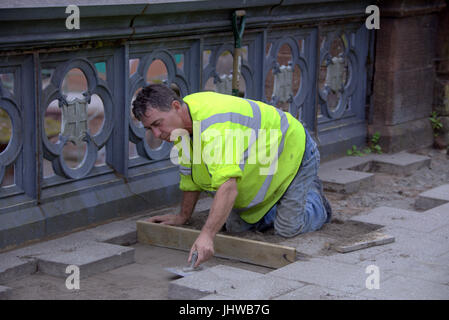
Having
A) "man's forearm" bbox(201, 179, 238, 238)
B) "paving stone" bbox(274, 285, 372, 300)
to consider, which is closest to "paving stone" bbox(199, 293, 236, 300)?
"paving stone" bbox(274, 285, 372, 300)

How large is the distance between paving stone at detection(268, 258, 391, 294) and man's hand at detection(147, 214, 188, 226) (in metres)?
1.17

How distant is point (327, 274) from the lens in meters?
5.07

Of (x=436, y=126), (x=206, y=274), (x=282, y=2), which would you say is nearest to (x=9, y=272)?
(x=206, y=274)

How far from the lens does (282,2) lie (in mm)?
7695

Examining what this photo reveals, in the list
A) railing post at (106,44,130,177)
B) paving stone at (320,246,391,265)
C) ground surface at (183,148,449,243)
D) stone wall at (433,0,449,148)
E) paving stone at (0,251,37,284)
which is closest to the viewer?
paving stone at (0,251,37,284)

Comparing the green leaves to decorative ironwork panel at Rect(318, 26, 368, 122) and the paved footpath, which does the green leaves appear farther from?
the paved footpath

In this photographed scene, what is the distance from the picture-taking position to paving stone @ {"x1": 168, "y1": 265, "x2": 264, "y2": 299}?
15.4ft

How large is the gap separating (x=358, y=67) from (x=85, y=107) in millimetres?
4124

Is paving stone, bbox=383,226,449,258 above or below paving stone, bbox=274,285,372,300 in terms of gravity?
above

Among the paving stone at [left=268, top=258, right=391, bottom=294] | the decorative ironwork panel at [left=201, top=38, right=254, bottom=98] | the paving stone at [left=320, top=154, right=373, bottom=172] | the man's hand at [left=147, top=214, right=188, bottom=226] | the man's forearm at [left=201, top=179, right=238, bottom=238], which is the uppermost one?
the decorative ironwork panel at [left=201, top=38, right=254, bottom=98]

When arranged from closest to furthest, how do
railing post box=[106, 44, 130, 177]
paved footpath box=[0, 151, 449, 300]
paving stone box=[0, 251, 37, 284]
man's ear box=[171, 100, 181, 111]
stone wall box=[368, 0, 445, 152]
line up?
1. paved footpath box=[0, 151, 449, 300]
2. paving stone box=[0, 251, 37, 284]
3. man's ear box=[171, 100, 181, 111]
4. railing post box=[106, 44, 130, 177]
5. stone wall box=[368, 0, 445, 152]

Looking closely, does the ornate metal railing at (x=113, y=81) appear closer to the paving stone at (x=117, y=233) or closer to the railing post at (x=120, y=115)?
the railing post at (x=120, y=115)

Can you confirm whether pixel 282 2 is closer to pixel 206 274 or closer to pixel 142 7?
pixel 142 7

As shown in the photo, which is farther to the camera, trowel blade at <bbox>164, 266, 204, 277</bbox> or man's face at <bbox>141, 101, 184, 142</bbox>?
man's face at <bbox>141, 101, 184, 142</bbox>
